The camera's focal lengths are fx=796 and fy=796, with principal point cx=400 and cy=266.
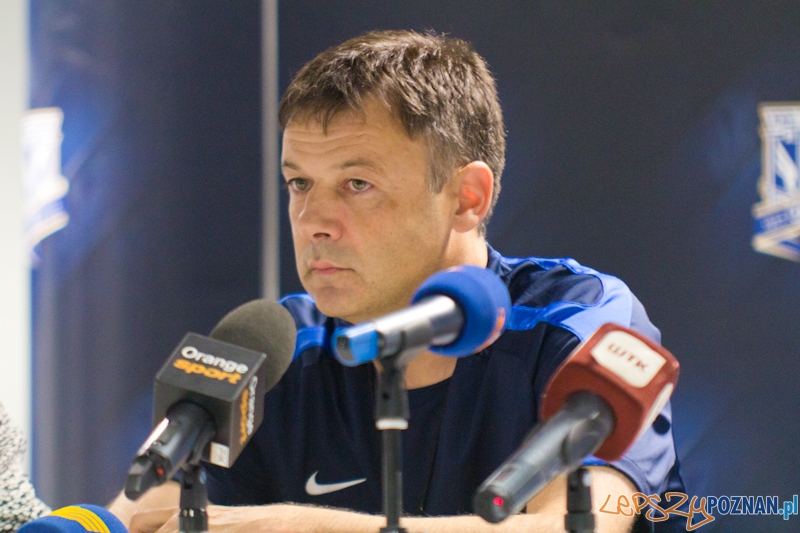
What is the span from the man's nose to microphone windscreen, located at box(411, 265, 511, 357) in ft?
2.43

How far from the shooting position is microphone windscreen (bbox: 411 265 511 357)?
88 cm

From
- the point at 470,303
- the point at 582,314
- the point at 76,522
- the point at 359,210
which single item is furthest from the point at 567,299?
the point at 76,522

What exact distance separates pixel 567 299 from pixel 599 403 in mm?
803

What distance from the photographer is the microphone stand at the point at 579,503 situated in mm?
860

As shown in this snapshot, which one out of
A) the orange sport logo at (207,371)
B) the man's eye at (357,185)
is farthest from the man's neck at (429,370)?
the orange sport logo at (207,371)

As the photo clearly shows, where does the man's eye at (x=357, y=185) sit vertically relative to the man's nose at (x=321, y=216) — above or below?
above

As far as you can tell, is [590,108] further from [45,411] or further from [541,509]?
[45,411]

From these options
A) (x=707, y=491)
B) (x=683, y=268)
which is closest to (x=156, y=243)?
(x=683, y=268)

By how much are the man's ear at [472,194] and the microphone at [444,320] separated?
88cm

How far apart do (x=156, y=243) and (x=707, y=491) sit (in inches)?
70.9

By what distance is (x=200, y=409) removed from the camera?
3.26 ft

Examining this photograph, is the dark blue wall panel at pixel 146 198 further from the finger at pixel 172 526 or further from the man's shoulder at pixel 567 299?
the finger at pixel 172 526

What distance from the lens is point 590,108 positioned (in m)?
2.11

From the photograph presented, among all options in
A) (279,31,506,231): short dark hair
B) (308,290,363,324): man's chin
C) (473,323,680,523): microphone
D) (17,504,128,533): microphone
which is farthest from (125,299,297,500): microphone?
(279,31,506,231): short dark hair
